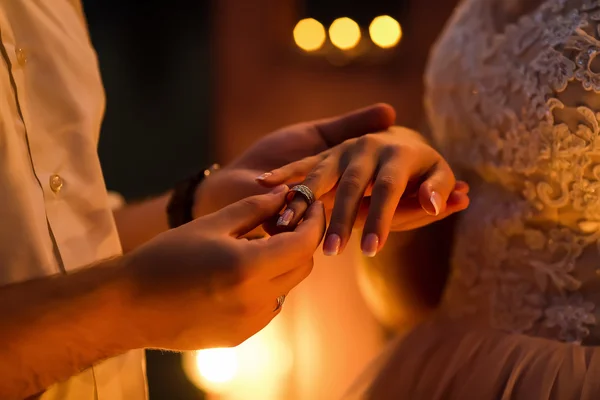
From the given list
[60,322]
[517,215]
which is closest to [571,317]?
[517,215]

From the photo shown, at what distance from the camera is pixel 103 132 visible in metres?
1.93

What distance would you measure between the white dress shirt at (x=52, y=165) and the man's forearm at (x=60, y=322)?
75mm

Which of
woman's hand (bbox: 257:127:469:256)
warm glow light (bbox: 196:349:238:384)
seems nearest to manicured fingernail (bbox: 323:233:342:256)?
woman's hand (bbox: 257:127:469:256)

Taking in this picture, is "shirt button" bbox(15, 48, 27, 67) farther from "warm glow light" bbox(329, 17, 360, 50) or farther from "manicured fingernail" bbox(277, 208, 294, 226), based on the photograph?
"warm glow light" bbox(329, 17, 360, 50)

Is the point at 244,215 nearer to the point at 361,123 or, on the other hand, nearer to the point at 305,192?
the point at 305,192

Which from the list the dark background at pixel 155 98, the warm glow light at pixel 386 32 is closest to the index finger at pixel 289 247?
the warm glow light at pixel 386 32

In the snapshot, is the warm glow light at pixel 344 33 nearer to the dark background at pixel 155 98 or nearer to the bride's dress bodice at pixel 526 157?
the dark background at pixel 155 98

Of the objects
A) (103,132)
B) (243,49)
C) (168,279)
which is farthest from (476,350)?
(103,132)

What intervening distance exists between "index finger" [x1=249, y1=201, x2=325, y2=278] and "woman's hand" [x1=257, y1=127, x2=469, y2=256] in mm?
16

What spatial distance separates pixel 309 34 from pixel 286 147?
0.89 meters

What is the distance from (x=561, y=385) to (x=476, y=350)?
11cm

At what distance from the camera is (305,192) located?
0.53 m

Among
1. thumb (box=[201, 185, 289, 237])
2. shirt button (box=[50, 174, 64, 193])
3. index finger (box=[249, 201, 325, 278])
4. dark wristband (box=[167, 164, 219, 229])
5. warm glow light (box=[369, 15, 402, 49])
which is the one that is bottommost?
dark wristband (box=[167, 164, 219, 229])

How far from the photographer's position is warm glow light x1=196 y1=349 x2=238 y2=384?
1.61m
